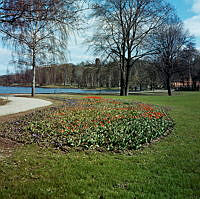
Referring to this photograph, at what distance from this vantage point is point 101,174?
346cm

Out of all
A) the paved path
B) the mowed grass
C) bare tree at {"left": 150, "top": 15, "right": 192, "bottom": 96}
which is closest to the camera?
the mowed grass

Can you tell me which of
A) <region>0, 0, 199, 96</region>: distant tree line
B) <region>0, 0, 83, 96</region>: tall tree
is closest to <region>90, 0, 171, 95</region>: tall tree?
→ <region>0, 0, 199, 96</region>: distant tree line

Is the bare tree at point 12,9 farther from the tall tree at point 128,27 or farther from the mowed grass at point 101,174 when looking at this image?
the tall tree at point 128,27

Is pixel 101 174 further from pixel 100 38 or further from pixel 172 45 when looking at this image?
pixel 172 45

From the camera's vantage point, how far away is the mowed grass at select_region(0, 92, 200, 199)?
9.33 ft

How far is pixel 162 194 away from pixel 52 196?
1.65 metres

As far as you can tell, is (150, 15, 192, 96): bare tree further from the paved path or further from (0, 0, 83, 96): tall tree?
(0, 0, 83, 96): tall tree

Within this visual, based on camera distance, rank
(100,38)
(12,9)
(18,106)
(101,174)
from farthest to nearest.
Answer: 1. (100,38)
2. (18,106)
3. (101,174)
4. (12,9)

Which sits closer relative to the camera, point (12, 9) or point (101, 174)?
point (12, 9)

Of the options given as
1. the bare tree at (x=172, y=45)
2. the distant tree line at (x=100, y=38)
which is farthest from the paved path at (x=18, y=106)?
the bare tree at (x=172, y=45)

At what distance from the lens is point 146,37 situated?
25641 mm

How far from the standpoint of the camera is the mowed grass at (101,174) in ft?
9.33

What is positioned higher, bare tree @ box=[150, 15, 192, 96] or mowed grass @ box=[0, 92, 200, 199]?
bare tree @ box=[150, 15, 192, 96]

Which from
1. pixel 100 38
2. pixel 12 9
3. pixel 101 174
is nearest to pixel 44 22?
pixel 12 9
